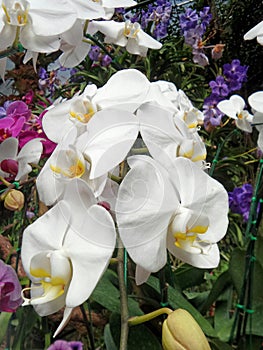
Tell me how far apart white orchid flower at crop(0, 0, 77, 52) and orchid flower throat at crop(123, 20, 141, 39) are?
17cm

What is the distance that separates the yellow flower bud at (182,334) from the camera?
26 cm

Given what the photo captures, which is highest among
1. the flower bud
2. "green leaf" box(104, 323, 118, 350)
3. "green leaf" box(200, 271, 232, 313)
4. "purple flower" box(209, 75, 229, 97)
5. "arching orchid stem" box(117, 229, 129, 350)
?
"arching orchid stem" box(117, 229, 129, 350)

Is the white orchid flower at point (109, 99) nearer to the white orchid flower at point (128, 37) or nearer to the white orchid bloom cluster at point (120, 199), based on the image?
the white orchid bloom cluster at point (120, 199)

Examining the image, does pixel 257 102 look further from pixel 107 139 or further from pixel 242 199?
pixel 242 199

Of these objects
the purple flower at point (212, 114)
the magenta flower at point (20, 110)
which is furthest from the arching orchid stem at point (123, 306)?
the purple flower at point (212, 114)

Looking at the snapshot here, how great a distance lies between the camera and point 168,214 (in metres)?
0.26

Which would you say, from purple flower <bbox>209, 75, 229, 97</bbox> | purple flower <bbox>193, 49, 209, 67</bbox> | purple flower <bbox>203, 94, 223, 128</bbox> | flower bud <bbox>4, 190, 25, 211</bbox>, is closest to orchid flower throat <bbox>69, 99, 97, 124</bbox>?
flower bud <bbox>4, 190, 25, 211</bbox>

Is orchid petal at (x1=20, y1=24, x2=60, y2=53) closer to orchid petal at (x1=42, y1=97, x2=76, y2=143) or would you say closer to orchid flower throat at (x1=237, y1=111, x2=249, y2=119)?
orchid petal at (x1=42, y1=97, x2=76, y2=143)

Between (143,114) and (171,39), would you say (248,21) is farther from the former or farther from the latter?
(143,114)

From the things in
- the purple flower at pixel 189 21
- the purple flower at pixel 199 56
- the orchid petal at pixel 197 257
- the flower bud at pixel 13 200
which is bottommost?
the purple flower at pixel 199 56

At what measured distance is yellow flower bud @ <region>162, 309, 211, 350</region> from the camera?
260mm

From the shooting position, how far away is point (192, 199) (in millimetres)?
268

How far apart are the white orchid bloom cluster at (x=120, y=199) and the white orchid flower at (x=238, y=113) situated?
13.8 inches

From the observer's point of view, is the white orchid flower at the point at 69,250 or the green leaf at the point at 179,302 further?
the green leaf at the point at 179,302
